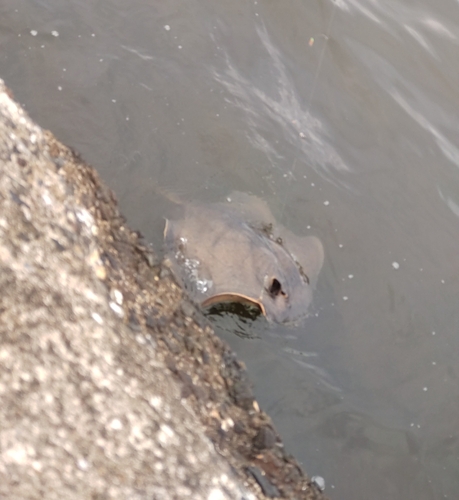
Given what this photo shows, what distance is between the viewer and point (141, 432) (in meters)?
2.77

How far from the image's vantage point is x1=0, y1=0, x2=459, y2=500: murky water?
4.80 meters

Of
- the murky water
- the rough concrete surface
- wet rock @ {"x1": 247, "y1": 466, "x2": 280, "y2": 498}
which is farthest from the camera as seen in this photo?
the murky water

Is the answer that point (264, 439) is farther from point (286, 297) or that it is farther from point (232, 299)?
point (286, 297)

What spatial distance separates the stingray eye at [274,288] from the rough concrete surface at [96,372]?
937mm

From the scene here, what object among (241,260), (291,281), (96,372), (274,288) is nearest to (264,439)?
(96,372)

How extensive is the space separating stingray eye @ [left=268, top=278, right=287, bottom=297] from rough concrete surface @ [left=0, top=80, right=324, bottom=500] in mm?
937

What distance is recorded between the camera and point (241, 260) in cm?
454

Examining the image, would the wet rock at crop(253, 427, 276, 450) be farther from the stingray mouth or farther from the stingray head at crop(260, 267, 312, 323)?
the stingray mouth

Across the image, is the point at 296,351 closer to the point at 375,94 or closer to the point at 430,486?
the point at 430,486

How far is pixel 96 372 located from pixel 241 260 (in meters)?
2.04

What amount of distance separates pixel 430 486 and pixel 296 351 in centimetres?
167

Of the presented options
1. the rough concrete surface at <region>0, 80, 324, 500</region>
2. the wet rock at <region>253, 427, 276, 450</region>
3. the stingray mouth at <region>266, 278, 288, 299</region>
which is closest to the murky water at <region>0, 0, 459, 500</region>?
the stingray mouth at <region>266, 278, 288, 299</region>

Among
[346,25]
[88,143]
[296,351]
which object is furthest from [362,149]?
[88,143]

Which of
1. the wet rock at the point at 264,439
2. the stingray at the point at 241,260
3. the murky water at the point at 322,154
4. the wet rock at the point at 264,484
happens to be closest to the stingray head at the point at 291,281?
the stingray at the point at 241,260
